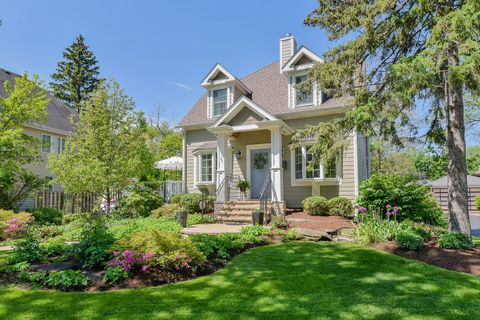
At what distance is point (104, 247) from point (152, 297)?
194 cm

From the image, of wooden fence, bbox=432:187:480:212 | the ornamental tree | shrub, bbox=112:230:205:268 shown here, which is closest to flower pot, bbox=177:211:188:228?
the ornamental tree

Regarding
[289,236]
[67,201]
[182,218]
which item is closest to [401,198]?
Answer: [289,236]

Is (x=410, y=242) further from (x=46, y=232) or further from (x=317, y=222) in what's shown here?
(x=46, y=232)

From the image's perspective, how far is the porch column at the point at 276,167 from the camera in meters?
13.2

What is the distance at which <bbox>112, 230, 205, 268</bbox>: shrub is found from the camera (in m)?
5.06

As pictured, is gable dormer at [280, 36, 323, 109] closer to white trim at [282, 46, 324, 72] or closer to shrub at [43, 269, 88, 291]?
white trim at [282, 46, 324, 72]

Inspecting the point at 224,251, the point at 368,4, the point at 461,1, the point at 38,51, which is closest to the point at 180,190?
the point at 38,51

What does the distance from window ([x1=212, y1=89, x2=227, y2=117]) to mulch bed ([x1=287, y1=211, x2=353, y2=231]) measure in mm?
6609

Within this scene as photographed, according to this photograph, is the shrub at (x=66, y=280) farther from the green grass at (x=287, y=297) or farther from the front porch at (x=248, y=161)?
the front porch at (x=248, y=161)

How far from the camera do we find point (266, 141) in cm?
1520

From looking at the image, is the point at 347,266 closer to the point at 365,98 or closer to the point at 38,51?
the point at 365,98

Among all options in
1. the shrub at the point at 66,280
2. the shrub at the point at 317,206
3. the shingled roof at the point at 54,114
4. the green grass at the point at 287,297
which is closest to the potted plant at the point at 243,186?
the shrub at the point at 317,206

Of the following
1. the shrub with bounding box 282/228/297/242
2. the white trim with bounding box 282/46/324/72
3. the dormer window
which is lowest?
the shrub with bounding box 282/228/297/242

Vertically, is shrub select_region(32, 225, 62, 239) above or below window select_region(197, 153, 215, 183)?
below
